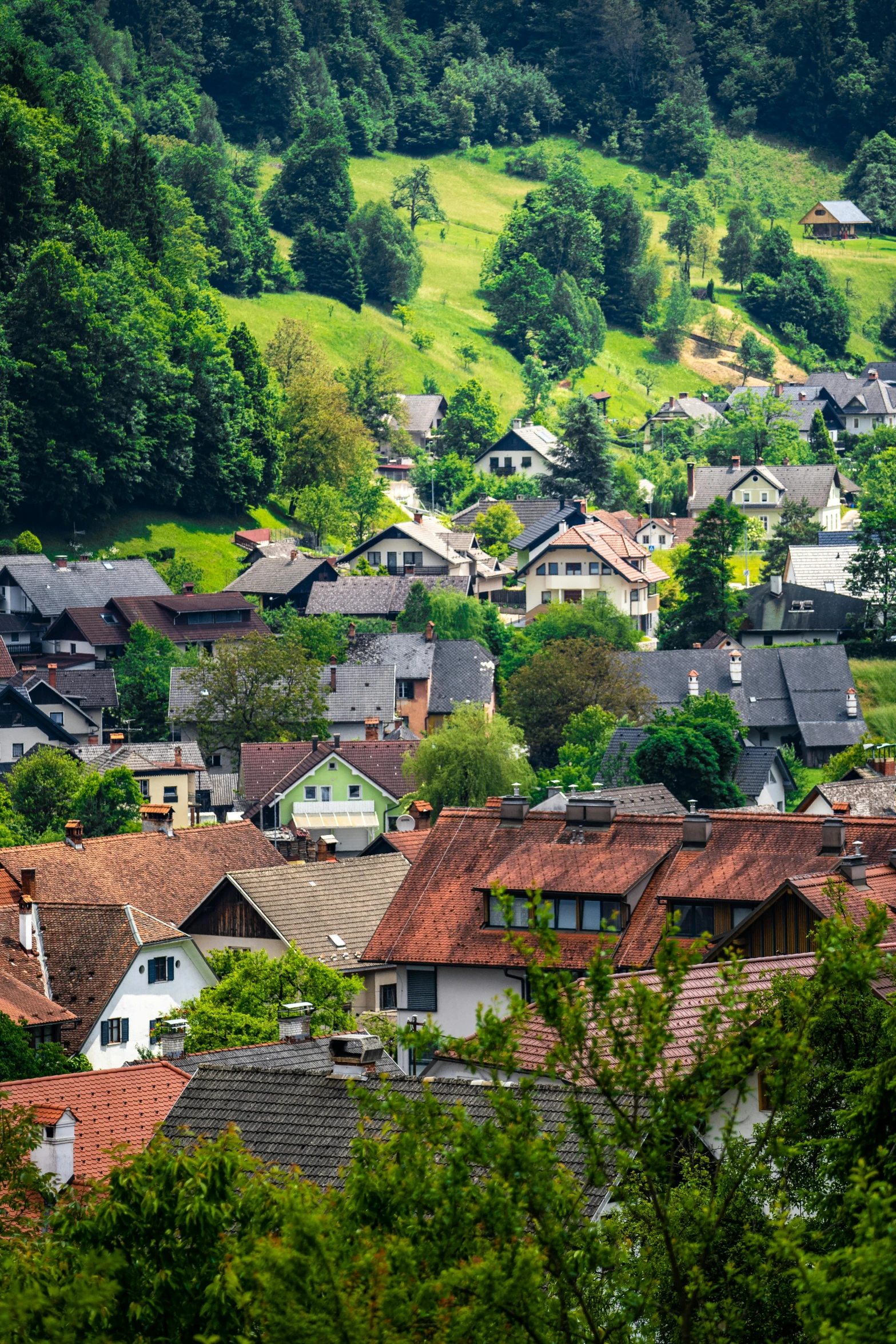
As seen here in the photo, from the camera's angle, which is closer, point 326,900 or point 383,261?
point 326,900

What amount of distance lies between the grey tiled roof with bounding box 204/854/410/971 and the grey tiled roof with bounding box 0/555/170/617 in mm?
47711

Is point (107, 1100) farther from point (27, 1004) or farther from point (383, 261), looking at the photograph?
Answer: point (383, 261)

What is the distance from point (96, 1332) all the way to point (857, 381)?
518ft

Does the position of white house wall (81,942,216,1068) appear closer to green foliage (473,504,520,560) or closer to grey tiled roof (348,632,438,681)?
grey tiled roof (348,632,438,681)

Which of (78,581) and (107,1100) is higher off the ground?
(107,1100)

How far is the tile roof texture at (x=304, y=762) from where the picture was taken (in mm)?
74375

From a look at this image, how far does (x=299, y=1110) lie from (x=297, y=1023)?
7.62m

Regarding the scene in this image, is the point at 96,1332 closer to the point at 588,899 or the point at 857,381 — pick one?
the point at 588,899

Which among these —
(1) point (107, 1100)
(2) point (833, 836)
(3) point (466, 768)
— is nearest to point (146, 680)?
(3) point (466, 768)

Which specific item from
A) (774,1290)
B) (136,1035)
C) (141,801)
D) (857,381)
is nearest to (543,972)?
(774,1290)

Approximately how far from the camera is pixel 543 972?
1463cm

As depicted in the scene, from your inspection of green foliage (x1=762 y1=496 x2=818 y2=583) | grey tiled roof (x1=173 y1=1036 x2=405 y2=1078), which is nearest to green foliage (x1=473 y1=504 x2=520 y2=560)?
green foliage (x1=762 y1=496 x2=818 y2=583)

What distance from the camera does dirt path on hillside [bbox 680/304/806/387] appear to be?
17612 cm

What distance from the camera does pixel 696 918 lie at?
36656 mm
